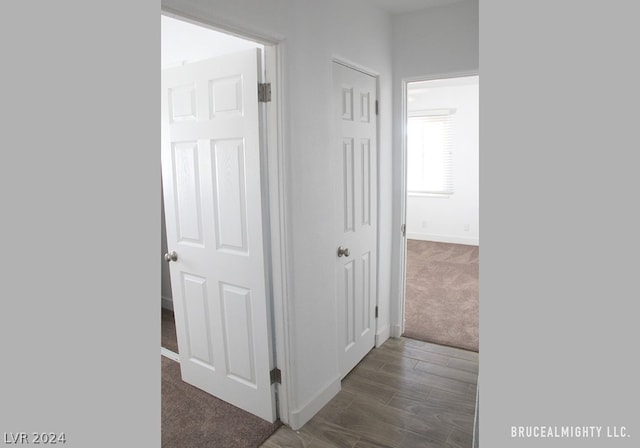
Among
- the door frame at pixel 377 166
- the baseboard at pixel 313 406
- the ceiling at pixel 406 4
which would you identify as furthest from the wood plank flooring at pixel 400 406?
the ceiling at pixel 406 4

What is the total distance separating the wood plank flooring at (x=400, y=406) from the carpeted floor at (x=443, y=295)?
0.94 feet

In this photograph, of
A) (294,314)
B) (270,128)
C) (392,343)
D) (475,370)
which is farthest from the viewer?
(392,343)

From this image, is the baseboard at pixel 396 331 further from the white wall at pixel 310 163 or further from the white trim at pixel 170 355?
the white trim at pixel 170 355

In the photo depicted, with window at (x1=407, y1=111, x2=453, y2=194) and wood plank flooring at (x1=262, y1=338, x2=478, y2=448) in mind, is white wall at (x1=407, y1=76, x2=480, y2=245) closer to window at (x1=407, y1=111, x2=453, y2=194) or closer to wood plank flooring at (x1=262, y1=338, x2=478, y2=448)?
window at (x1=407, y1=111, x2=453, y2=194)

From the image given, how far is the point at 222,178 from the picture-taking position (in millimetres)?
2039

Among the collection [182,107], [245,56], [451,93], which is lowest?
[182,107]

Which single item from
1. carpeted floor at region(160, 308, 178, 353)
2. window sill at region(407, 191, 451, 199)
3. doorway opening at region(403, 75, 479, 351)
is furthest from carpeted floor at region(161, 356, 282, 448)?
window sill at region(407, 191, 451, 199)

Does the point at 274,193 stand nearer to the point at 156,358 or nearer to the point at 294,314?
the point at 294,314

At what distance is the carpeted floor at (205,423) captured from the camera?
6.57ft

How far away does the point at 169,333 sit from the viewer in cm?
327

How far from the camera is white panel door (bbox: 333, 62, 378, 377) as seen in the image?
2410 mm

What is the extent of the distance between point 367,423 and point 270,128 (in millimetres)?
1638

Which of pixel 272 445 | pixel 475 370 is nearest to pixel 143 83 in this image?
pixel 272 445

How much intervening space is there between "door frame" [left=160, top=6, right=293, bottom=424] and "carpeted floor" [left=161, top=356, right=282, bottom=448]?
18 cm
